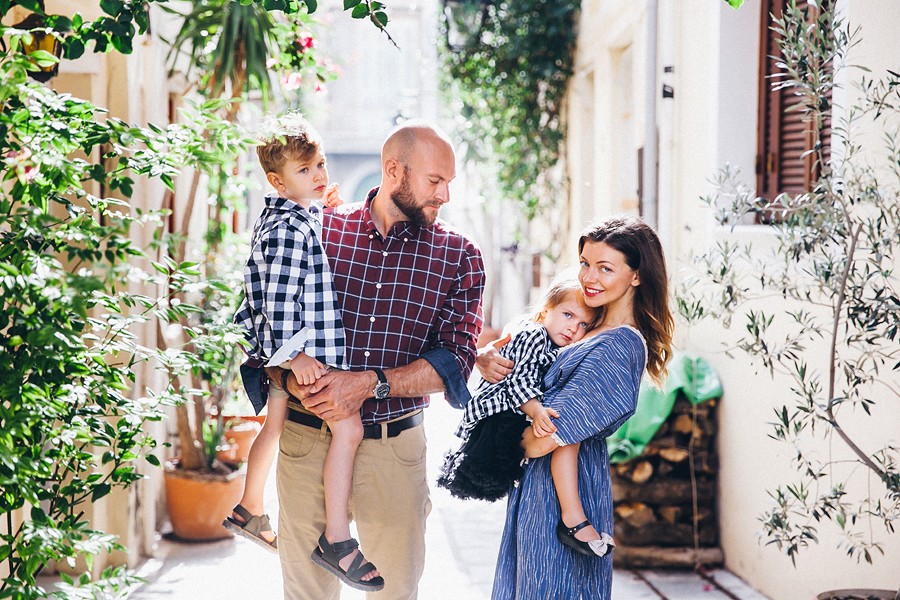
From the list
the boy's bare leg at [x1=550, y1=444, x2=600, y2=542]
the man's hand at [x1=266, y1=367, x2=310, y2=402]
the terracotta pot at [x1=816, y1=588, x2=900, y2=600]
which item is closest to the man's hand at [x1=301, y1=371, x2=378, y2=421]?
the man's hand at [x1=266, y1=367, x2=310, y2=402]

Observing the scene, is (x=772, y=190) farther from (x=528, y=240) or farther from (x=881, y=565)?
(x=528, y=240)

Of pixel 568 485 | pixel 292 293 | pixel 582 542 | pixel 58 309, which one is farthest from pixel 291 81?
pixel 58 309

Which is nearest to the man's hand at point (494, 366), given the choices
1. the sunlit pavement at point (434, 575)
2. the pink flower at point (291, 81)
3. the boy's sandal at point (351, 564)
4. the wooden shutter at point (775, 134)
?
the boy's sandal at point (351, 564)

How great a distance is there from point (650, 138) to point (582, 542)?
421cm

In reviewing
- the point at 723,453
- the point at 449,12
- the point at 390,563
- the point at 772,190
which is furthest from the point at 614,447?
the point at 449,12

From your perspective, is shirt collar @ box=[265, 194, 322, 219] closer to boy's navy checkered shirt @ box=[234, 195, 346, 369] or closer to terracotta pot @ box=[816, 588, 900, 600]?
boy's navy checkered shirt @ box=[234, 195, 346, 369]

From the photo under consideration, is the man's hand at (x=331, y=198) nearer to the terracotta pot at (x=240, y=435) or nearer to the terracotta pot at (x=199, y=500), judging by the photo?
the terracotta pot at (x=199, y=500)

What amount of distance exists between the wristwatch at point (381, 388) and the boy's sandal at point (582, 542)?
66 cm

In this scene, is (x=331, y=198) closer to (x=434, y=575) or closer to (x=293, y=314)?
(x=293, y=314)

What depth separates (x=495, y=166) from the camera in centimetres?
1193

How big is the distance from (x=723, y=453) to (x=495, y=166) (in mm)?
6822

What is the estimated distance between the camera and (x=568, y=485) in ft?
9.64

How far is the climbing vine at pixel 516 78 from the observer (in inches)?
395

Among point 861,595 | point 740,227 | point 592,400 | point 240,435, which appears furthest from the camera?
point 240,435
